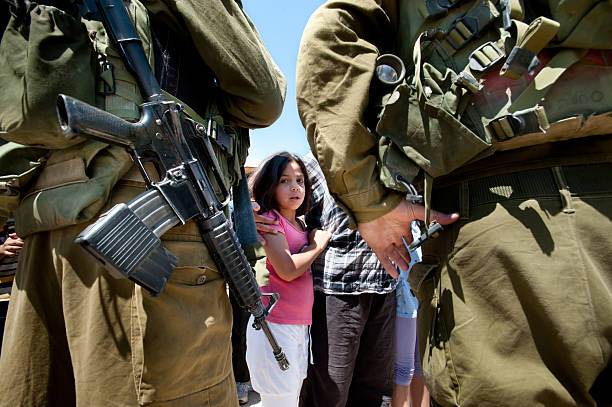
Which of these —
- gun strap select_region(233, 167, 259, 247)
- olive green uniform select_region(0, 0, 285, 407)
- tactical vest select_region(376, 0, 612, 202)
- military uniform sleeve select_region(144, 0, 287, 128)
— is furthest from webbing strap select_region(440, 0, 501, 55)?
gun strap select_region(233, 167, 259, 247)

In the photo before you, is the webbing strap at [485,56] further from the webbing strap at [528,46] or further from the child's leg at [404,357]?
the child's leg at [404,357]

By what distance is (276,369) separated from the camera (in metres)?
2.16

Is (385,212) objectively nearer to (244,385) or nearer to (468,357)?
(468,357)

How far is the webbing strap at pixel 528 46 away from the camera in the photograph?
91cm

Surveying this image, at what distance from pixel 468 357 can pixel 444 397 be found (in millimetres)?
138

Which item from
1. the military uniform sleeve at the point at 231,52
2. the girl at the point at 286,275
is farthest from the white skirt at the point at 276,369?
the military uniform sleeve at the point at 231,52

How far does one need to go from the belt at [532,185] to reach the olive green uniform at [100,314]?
865 millimetres

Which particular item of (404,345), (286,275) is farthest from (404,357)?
(286,275)

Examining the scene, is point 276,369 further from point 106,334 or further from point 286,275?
point 106,334

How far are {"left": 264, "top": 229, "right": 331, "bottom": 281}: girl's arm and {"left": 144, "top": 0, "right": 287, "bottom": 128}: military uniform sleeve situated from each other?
1039mm

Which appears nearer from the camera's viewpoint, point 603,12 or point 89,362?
point 603,12

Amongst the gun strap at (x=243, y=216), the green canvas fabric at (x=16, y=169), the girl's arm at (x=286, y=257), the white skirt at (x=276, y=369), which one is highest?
the green canvas fabric at (x=16, y=169)

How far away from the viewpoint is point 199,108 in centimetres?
152

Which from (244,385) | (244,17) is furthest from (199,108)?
(244,385)
